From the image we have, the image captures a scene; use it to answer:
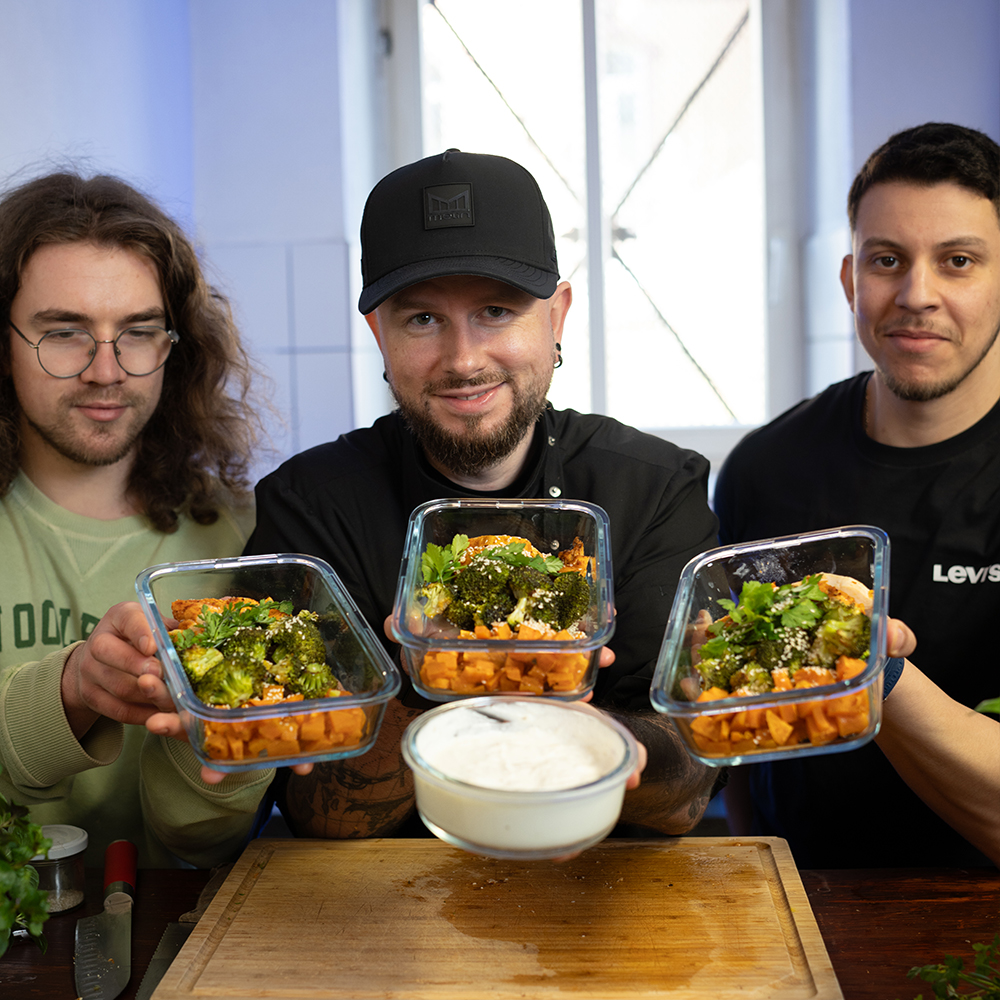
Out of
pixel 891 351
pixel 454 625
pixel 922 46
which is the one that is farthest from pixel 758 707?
pixel 922 46

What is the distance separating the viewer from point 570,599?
1362 mm

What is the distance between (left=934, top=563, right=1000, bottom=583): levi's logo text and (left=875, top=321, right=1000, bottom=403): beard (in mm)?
364

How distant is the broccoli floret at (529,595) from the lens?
1.33m

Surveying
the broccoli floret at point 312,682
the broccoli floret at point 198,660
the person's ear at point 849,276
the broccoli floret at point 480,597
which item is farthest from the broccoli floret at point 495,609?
the person's ear at point 849,276

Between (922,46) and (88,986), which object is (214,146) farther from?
(88,986)

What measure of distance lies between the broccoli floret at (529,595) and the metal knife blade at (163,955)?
27.0 inches

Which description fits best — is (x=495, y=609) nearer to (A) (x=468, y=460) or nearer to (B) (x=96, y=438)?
(A) (x=468, y=460)

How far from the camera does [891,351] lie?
7.11 feet

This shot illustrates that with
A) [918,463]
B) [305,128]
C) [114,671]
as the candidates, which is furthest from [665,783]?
[305,128]

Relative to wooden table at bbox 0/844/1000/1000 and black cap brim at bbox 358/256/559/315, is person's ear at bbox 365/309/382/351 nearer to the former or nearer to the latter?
black cap brim at bbox 358/256/559/315

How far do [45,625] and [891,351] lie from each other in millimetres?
1901

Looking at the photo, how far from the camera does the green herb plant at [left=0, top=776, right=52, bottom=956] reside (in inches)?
45.4

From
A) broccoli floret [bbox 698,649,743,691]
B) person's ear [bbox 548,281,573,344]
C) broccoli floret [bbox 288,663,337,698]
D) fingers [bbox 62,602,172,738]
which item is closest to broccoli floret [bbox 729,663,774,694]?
broccoli floret [bbox 698,649,743,691]

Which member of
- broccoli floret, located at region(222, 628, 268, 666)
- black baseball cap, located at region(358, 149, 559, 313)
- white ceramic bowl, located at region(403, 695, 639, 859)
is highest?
black baseball cap, located at region(358, 149, 559, 313)
